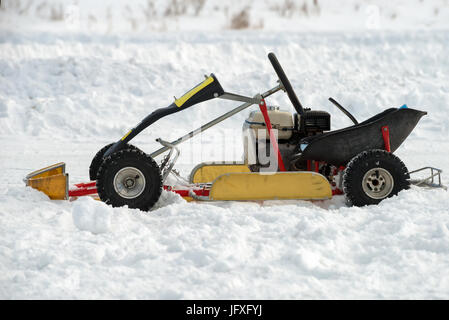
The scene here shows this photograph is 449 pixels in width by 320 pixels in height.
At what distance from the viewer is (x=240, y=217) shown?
5.26 meters

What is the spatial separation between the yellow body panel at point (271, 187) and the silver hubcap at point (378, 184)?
0.40m

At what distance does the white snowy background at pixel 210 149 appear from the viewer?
4070 millimetres

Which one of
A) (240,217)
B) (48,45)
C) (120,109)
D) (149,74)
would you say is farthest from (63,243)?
(48,45)

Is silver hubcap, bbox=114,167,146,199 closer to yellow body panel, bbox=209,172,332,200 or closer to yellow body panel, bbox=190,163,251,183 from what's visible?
yellow body panel, bbox=209,172,332,200

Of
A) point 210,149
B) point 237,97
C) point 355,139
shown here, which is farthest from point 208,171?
point 210,149

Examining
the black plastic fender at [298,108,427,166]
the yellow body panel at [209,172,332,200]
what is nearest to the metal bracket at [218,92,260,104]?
the black plastic fender at [298,108,427,166]

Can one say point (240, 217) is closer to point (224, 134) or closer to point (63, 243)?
point (63, 243)

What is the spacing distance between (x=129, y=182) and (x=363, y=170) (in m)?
2.26

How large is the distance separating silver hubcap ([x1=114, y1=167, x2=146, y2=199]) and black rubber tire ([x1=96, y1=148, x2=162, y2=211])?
32 mm

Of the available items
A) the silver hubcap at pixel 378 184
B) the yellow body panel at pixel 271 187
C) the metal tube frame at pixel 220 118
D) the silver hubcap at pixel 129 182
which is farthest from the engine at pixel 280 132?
the silver hubcap at pixel 129 182

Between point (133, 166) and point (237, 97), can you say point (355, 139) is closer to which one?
point (237, 97)

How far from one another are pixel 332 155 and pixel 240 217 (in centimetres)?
141

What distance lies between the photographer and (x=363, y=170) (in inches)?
231

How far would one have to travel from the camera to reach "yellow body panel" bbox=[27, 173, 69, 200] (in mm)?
5879
